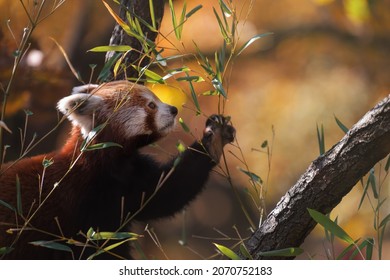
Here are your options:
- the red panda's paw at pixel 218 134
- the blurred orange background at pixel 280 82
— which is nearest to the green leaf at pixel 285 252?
the red panda's paw at pixel 218 134

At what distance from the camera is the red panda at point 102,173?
96.0 inches

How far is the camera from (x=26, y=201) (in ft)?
7.97

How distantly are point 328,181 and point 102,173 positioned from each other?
3.31ft

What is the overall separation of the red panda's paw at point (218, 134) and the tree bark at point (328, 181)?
709 mm

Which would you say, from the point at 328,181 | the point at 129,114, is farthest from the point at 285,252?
the point at 129,114

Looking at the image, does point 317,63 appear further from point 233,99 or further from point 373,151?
point 373,151

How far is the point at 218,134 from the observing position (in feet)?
8.71

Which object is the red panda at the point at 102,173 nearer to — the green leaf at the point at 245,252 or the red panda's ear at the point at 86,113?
the red panda's ear at the point at 86,113

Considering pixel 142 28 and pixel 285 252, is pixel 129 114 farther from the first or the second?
pixel 285 252

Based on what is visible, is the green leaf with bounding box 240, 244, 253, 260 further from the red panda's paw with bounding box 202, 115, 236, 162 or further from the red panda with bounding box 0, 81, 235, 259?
the red panda's paw with bounding box 202, 115, 236, 162

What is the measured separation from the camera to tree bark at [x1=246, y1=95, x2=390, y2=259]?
1.77 m
